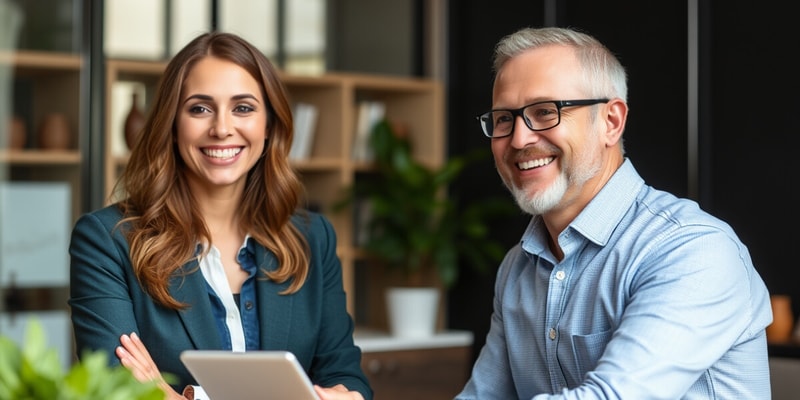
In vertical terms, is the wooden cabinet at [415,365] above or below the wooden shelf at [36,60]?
below

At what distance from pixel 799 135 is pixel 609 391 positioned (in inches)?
107

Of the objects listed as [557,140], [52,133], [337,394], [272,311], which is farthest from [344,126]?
[557,140]

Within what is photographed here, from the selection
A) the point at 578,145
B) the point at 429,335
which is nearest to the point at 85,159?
the point at 429,335

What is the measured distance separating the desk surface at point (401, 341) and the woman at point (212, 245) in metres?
2.41

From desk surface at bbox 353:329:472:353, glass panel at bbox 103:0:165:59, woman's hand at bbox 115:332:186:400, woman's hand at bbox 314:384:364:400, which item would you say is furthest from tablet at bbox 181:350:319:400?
glass panel at bbox 103:0:165:59

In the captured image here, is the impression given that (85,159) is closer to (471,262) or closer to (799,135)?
(471,262)

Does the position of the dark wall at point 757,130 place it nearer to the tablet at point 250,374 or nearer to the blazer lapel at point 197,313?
the blazer lapel at point 197,313

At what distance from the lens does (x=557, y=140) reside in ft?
6.63

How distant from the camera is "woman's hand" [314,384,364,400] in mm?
2043

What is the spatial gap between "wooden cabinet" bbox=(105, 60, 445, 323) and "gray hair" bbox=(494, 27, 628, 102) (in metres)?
3.24

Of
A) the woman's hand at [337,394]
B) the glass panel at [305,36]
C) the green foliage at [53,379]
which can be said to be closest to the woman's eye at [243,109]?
the woman's hand at [337,394]

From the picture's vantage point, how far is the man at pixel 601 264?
70.5 inches

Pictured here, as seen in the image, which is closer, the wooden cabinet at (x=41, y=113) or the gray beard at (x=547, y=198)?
the gray beard at (x=547, y=198)

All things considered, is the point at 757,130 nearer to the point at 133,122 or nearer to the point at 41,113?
the point at 133,122
